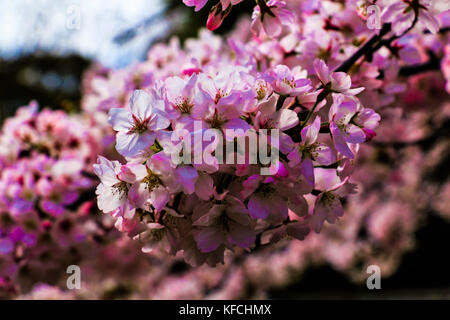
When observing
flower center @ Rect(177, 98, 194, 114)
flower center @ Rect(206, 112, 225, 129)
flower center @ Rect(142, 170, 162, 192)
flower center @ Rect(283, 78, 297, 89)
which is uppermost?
flower center @ Rect(283, 78, 297, 89)

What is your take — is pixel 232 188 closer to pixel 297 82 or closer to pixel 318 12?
pixel 297 82

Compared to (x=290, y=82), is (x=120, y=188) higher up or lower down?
lower down

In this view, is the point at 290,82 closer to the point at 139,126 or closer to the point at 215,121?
the point at 215,121

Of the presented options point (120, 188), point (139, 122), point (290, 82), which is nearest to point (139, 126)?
point (139, 122)

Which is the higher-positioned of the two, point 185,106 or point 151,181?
point 185,106

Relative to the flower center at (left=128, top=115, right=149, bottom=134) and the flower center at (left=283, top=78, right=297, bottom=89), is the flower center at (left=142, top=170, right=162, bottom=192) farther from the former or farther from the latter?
the flower center at (left=283, top=78, right=297, bottom=89)

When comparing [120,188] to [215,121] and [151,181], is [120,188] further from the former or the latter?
[215,121]

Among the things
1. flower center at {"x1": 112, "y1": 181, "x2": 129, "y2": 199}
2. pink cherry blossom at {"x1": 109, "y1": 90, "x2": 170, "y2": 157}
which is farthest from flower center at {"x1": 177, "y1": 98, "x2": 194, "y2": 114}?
flower center at {"x1": 112, "y1": 181, "x2": 129, "y2": 199}

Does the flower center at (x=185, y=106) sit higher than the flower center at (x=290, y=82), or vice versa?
the flower center at (x=290, y=82)

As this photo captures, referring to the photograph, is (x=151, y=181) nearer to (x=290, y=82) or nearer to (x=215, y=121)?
(x=215, y=121)

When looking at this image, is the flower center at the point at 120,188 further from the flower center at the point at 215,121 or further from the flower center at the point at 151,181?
the flower center at the point at 215,121

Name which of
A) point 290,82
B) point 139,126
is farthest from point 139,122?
point 290,82

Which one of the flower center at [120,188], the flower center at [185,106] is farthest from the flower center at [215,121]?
the flower center at [120,188]
